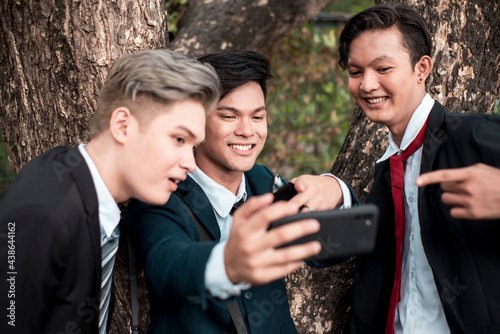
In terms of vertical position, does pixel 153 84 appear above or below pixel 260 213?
above

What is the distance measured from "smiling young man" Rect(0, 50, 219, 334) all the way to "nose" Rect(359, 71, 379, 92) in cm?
74

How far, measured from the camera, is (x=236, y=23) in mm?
3977

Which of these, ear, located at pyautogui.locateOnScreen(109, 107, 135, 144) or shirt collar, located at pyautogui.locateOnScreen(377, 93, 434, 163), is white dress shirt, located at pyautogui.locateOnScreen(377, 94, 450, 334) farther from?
ear, located at pyautogui.locateOnScreen(109, 107, 135, 144)

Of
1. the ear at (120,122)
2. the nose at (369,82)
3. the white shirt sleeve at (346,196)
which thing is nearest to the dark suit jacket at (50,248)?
the ear at (120,122)

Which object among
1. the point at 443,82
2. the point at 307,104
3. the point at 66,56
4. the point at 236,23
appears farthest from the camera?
the point at 307,104

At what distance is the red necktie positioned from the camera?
209cm

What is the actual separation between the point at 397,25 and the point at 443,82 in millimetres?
661

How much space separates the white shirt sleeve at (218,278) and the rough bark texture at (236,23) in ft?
8.60

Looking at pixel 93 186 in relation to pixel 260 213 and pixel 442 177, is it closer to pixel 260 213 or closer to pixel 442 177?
pixel 260 213

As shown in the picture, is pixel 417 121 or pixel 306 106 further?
pixel 306 106

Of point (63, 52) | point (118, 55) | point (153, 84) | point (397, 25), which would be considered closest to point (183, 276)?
point (153, 84)

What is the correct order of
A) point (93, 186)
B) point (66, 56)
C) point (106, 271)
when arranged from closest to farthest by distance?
1. point (93, 186)
2. point (106, 271)
3. point (66, 56)

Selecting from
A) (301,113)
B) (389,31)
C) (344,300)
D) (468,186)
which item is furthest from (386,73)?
(301,113)

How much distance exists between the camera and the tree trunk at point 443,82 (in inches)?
106
